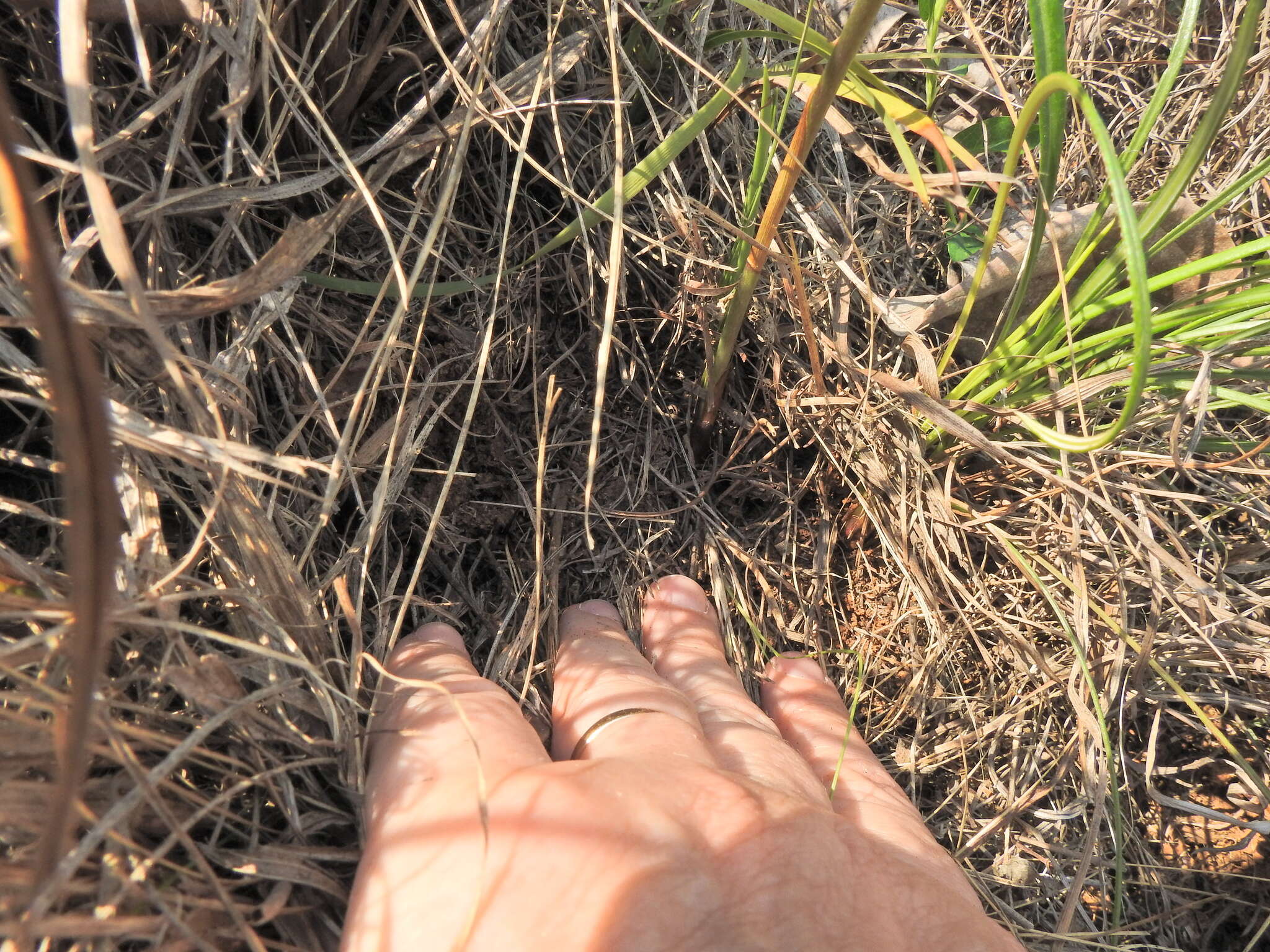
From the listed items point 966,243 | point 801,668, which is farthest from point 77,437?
point 966,243

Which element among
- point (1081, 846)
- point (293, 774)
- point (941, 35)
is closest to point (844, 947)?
point (1081, 846)

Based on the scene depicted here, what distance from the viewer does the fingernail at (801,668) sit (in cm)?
113

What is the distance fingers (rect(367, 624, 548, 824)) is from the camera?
78cm

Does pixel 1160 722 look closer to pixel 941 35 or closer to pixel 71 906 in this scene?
pixel 941 35

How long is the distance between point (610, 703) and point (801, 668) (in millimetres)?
316

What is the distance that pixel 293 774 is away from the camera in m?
0.79

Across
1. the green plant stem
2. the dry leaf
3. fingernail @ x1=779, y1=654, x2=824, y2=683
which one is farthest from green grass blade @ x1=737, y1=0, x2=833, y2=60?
fingernail @ x1=779, y1=654, x2=824, y2=683

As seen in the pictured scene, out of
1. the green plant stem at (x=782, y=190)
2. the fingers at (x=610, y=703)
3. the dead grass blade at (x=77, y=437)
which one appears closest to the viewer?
the dead grass blade at (x=77, y=437)

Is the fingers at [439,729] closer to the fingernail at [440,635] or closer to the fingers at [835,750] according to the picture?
the fingernail at [440,635]

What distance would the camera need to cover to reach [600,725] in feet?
3.14

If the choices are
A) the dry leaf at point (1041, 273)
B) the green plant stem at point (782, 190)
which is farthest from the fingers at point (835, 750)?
the dry leaf at point (1041, 273)

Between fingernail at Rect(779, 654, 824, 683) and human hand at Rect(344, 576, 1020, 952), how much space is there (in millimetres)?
71

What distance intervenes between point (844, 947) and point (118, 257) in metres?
0.90

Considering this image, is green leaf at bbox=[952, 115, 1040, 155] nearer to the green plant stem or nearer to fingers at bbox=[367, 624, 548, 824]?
the green plant stem
